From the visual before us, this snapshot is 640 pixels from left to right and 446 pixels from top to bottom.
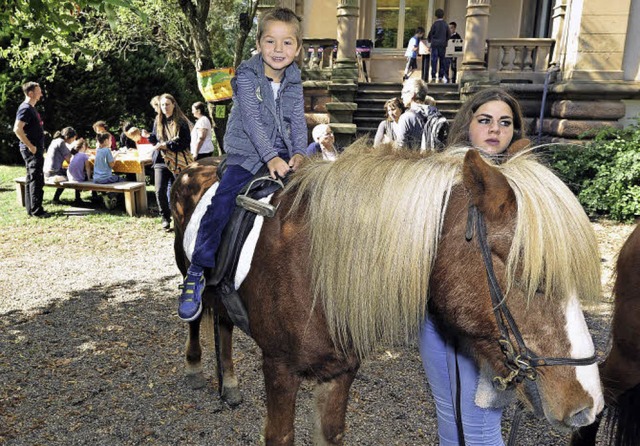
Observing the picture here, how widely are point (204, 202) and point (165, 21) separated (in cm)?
1228

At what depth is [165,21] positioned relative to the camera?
1312cm

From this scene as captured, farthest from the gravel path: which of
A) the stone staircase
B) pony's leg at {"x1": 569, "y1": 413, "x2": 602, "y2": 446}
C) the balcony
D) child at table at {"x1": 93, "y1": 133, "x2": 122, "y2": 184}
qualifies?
the balcony

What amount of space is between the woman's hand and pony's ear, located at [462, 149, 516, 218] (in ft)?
3.35

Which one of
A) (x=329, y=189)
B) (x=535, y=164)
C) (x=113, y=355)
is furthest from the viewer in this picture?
(x=113, y=355)

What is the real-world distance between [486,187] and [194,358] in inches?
117

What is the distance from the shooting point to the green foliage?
8344 millimetres

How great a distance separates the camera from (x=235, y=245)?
7.54 feet

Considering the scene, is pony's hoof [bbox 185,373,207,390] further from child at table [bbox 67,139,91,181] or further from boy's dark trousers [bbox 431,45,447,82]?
boy's dark trousers [bbox 431,45,447,82]

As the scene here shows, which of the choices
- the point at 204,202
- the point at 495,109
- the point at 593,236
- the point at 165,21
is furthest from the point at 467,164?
the point at 165,21

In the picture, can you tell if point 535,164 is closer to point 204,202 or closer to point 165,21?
point 204,202

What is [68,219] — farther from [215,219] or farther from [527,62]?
[527,62]

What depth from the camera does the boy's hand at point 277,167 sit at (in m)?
2.29

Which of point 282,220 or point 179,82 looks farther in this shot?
point 179,82

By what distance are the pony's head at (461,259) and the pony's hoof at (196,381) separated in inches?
86.5
